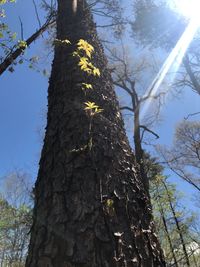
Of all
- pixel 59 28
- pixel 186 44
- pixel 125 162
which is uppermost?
pixel 186 44

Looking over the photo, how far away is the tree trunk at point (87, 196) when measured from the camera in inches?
52.0

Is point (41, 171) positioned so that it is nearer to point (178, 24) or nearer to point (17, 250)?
point (178, 24)

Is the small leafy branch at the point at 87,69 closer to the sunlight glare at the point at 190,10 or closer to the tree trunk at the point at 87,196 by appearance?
the tree trunk at the point at 87,196

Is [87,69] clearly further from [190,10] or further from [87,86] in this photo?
[190,10]

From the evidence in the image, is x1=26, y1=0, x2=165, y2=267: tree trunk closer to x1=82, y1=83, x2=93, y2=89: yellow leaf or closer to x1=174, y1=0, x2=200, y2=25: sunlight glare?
x1=82, y1=83, x2=93, y2=89: yellow leaf

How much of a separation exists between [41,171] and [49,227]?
425 mm

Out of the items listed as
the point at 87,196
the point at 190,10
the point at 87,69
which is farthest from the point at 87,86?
the point at 190,10

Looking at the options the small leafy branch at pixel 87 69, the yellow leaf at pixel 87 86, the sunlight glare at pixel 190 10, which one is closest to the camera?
the small leafy branch at pixel 87 69

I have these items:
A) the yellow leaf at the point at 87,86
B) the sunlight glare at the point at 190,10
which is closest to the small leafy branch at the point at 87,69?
the yellow leaf at the point at 87,86

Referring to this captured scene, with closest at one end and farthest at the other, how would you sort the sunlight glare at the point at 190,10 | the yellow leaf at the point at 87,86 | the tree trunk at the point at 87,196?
the tree trunk at the point at 87,196 → the yellow leaf at the point at 87,86 → the sunlight glare at the point at 190,10

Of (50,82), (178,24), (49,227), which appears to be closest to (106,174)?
(49,227)

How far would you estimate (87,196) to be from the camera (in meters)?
1.50

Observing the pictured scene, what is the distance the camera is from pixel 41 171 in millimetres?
1783

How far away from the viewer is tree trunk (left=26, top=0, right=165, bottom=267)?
132cm
